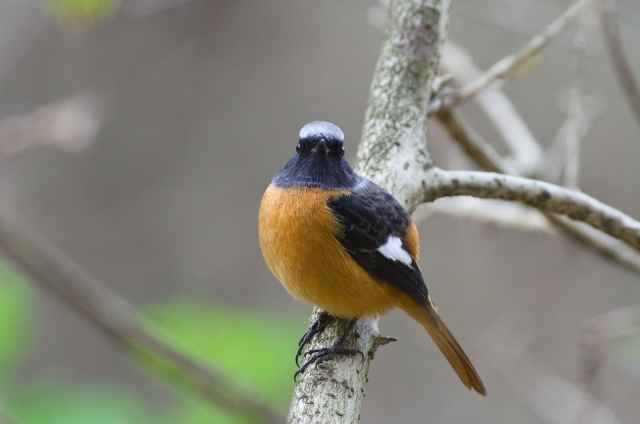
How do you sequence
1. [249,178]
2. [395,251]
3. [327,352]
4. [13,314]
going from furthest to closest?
[249,178], [13,314], [395,251], [327,352]

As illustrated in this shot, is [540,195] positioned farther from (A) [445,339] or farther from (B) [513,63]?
(B) [513,63]

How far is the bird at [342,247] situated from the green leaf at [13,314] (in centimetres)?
151

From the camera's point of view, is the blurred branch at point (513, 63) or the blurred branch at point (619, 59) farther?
the blurred branch at point (513, 63)

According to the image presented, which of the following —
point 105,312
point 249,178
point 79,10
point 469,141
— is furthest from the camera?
point 249,178

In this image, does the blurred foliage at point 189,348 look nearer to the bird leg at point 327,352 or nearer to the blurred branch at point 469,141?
the bird leg at point 327,352

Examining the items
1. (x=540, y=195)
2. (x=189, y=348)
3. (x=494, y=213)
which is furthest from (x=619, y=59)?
(x=189, y=348)

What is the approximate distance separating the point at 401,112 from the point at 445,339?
1170mm

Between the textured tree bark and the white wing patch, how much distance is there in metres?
0.19

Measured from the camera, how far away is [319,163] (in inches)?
119

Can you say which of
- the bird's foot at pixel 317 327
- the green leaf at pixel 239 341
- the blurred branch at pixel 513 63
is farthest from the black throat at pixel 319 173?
the green leaf at pixel 239 341

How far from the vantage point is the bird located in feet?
9.02

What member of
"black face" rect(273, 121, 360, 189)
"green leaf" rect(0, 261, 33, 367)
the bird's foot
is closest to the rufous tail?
the bird's foot

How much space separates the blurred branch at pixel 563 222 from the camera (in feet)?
11.7

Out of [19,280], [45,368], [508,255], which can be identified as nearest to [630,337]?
[19,280]
